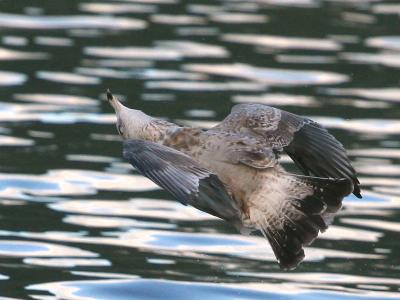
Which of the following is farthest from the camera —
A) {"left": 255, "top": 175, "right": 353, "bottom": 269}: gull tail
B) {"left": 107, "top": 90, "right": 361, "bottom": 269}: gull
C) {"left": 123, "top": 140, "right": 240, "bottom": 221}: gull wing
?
{"left": 255, "top": 175, "right": 353, "bottom": 269}: gull tail

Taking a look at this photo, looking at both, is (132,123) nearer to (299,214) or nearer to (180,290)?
(299,214)

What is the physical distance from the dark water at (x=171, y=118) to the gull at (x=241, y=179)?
4.55ft

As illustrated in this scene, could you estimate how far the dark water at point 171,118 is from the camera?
10.0 metres

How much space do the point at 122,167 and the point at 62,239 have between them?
174 centimetres

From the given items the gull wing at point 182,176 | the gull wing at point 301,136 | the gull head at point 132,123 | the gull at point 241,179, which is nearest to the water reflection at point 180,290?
the gull wing at point 301,136

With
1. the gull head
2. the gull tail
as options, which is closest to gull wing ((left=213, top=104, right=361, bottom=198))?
the gull head

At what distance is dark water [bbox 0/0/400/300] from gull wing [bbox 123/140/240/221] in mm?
1641

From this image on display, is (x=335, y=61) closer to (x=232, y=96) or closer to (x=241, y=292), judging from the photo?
(x=232, y=96)

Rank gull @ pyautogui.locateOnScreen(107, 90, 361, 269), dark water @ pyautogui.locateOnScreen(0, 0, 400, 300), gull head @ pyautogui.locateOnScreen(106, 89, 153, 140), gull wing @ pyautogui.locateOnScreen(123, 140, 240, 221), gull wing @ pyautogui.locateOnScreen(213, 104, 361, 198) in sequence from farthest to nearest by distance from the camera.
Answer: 1. dark water @ pyautogui.locateOnScreen(0, 0, 400, 300)
2. gull wing @ pyautogui.locateOnScreen(213, 104, 361, 198)
3. gull head @ pyautogui.locateOnScreen(106, 89, 153, 140)
4. gull @ pyautogui.locateOnScreen(107, 90, 361, 269)
5. gull wing @ pyautogui.locateOnScreen(123, 140, 240, 221)

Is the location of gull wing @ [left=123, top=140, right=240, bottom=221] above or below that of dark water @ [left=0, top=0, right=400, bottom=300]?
above

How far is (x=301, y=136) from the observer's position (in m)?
9.15

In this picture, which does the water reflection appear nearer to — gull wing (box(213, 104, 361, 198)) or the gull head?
gull wing (box(213, 104, 361, 198))

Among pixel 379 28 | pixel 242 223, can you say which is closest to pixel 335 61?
pixel 379 28

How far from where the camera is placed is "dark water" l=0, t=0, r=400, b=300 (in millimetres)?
10023
